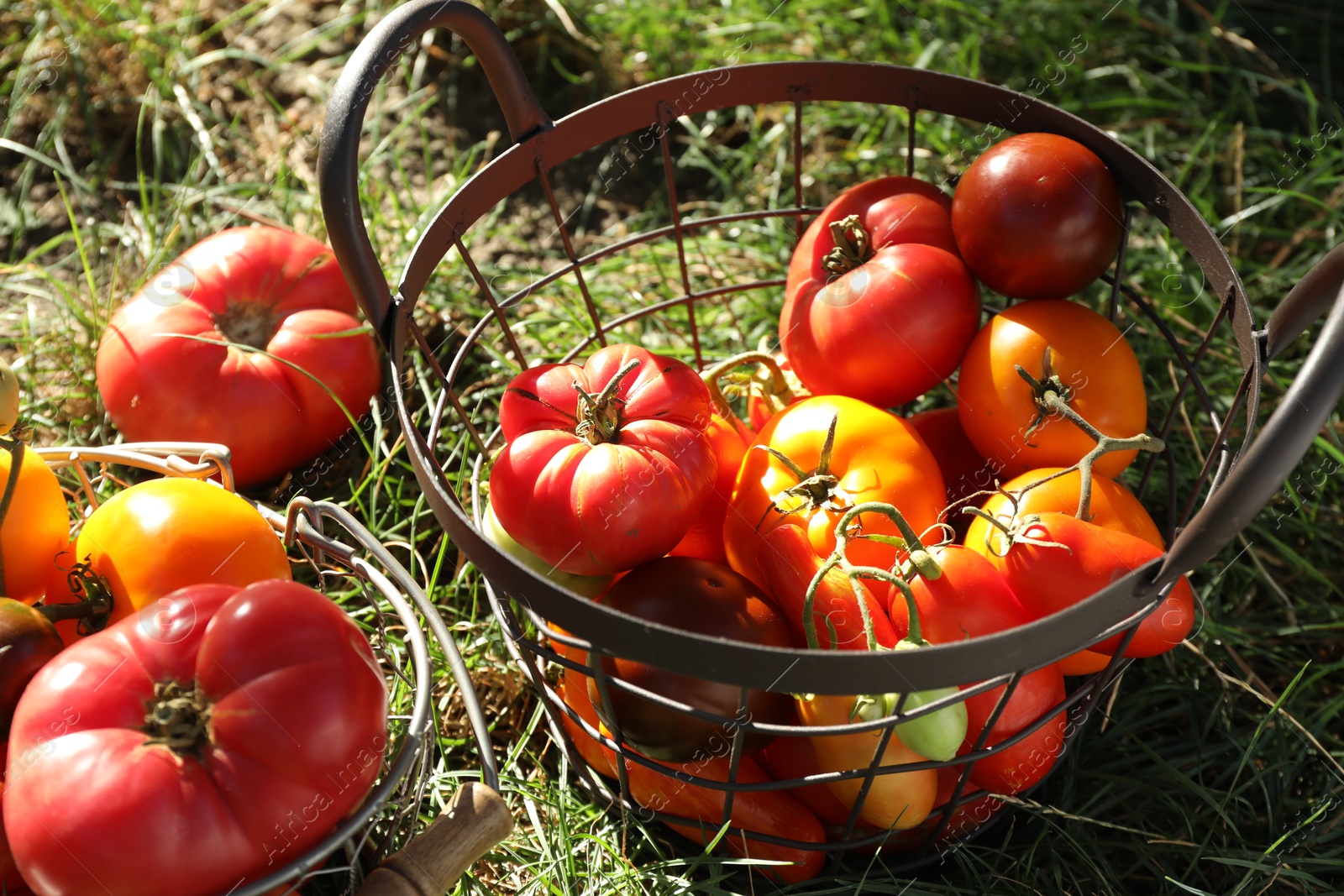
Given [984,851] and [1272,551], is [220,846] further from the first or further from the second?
[1272,551]

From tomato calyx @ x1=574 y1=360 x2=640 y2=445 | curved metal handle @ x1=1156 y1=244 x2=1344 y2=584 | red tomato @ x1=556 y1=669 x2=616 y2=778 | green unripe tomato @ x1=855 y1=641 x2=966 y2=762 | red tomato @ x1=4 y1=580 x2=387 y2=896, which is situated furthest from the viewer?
red tomato @ x1=556 y1=669 x2=616 y2=778

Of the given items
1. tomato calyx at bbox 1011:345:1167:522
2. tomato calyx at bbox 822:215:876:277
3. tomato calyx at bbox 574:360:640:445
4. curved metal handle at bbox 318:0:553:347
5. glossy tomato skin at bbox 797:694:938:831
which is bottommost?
glossy tomato skin at bbox 797:694:938:831

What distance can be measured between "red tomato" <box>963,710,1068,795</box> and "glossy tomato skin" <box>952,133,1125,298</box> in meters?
0.65

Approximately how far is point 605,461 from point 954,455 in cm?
67

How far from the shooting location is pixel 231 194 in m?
2.55

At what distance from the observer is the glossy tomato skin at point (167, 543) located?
1271 mm

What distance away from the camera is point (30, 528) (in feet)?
4.23

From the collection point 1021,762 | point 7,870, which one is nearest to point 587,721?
point 1021,762

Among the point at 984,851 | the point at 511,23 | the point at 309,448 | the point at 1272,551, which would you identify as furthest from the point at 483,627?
the point at 511,23

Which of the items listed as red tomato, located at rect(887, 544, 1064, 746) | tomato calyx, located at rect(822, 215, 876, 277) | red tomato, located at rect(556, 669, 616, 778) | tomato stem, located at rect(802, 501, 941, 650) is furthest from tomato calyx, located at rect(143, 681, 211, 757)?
tomato calyx, located at rect(822, 215, 876, 277)

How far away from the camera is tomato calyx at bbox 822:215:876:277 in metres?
1.59

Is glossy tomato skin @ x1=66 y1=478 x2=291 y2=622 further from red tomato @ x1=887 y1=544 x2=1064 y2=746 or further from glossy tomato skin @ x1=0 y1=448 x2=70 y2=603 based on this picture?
red tomato @ x1=887 y1=544 x2=1064 y2=746

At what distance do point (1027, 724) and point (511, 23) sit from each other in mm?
2263

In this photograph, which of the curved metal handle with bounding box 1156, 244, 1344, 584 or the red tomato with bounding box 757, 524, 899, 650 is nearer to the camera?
the curved metal handle with bounding box 1156, 244, 1344, 584
